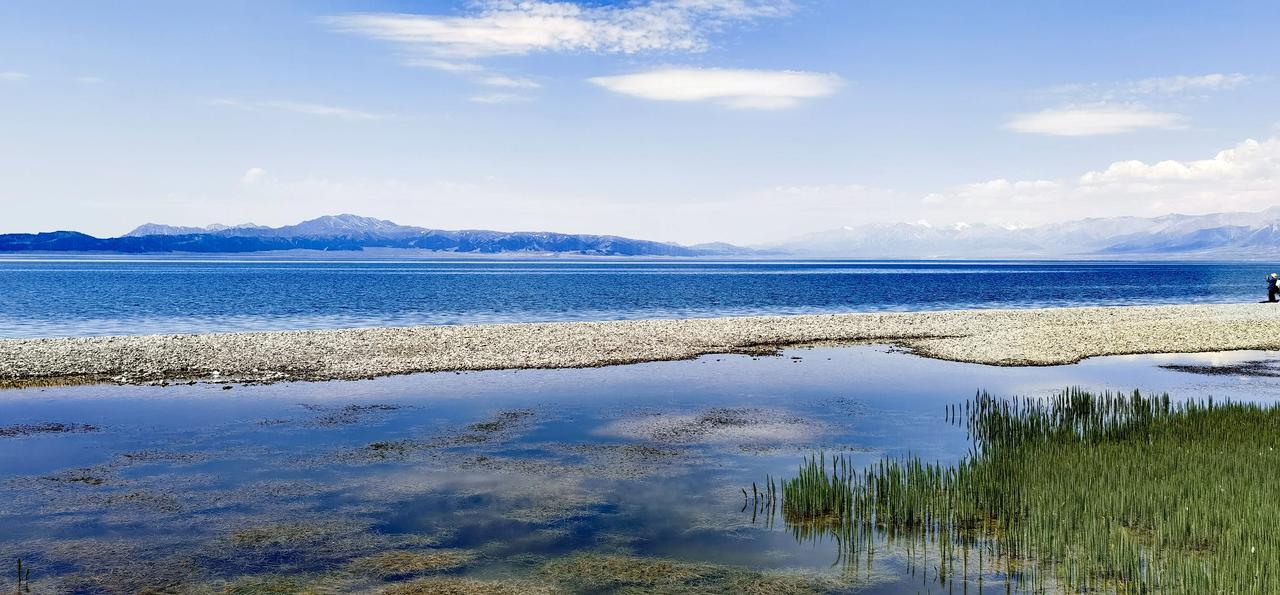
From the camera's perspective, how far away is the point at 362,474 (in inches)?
794

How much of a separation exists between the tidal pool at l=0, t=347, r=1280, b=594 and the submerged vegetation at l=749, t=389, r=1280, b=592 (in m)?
0.83

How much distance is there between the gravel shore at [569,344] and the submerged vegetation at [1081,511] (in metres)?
20.8

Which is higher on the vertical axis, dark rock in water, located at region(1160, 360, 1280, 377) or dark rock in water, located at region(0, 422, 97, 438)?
dark rock in water, located at region(1160, 360, 1280, 377)

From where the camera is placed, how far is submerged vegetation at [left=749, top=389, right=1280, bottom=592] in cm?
1286

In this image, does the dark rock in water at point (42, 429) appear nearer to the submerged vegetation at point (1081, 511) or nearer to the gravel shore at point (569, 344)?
the gravel shore at point (569, 344)

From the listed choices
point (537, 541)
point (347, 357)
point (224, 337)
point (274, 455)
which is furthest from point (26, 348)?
point (537, 541)

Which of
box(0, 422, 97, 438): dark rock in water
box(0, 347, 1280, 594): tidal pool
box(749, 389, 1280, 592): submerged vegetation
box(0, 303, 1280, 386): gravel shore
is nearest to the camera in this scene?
box(749, 389, 1280, 592): submerged vegetation

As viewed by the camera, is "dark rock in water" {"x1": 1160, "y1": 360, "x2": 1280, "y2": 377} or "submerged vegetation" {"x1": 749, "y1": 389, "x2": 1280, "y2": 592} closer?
"submerged vegetation" {"x1": 749, "y1": 389, "x2": 1280, "y2": 592}

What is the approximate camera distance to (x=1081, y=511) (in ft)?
49.4

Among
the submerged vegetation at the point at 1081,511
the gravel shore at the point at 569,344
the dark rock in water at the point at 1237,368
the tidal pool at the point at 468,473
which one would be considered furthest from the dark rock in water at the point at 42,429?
the dark rock in water at the point at 1237,368

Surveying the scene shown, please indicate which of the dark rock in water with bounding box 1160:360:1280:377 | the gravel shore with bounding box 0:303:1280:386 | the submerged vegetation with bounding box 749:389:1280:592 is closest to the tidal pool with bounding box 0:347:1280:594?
the dark rock in water with bounding box 1160:360:1280:377

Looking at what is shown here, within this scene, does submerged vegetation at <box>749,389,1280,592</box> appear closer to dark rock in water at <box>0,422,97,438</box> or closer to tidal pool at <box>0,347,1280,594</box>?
tidal pool at <box>0,347,1280,594</box>

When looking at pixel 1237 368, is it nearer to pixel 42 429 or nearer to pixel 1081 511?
pixel 1081 511

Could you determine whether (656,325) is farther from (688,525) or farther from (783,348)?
(688,525)
